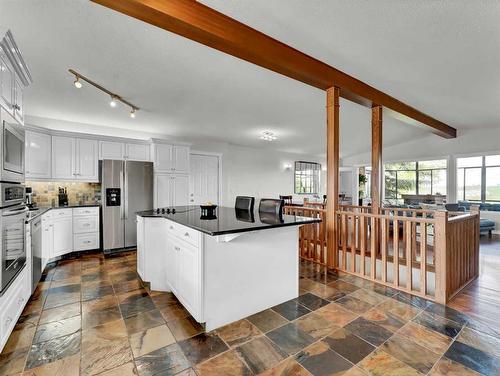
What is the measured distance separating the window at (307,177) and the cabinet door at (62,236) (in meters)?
6.91

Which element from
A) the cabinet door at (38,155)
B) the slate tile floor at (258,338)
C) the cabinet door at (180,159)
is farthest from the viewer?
the cabinet door at (180,159)

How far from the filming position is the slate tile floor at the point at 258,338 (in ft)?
5.14

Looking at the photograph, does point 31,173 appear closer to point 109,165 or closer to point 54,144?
point 54,144

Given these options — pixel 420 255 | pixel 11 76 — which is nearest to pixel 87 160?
pixel 11 76

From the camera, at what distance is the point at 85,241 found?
4242 millimetres

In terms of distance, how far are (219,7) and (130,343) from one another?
2.88 m

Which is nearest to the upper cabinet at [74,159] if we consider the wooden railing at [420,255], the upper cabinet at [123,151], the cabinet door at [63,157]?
the cabinet door at [63,157]

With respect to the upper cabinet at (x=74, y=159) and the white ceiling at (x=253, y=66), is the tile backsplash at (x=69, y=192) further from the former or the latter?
the white ceiling at (x=253, y=66)

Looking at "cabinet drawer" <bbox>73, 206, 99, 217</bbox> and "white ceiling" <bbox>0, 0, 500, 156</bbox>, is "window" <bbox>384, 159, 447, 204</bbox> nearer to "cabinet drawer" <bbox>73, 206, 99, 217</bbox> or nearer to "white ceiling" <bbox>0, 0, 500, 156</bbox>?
"white ceiling" <bbox>0, 0, 500, 156</bbox>

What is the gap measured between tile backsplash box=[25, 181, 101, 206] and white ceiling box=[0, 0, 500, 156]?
123cm

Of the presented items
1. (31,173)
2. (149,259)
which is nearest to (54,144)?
(31,173)

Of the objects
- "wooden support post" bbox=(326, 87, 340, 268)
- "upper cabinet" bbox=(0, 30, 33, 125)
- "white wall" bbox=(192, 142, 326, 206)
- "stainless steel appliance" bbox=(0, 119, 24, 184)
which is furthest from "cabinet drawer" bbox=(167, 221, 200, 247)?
"white wall" bbox=(192, 142, 326, 206)

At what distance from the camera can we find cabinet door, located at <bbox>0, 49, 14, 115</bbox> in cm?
189

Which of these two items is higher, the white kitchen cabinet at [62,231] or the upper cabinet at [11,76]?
the upper cabinet at [11,76]
